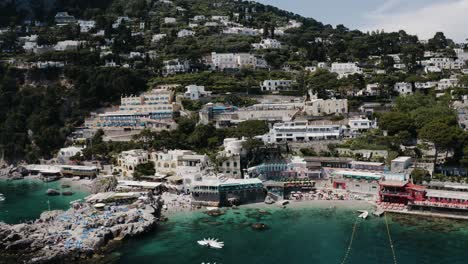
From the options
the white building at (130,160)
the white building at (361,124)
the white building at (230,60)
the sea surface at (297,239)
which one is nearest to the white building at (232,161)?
the sea surface at (297,239)

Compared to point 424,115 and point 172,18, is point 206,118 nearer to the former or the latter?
point 424,115

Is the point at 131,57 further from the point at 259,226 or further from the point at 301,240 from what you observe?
the point at 301,240

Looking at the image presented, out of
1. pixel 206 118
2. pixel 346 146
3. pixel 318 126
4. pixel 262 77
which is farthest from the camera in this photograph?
pixel 262 77

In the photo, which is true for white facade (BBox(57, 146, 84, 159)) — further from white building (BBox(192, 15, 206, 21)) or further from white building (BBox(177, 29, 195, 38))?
white building (BBox(192, 15, 206, 21))

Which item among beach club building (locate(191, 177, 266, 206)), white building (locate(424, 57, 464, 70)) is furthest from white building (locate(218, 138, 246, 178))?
white building (locate(424, 57, 464, 70))

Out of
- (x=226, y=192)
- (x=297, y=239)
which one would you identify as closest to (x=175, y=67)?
(x=226, y=192)

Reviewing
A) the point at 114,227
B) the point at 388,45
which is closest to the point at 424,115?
the point at 114,227
